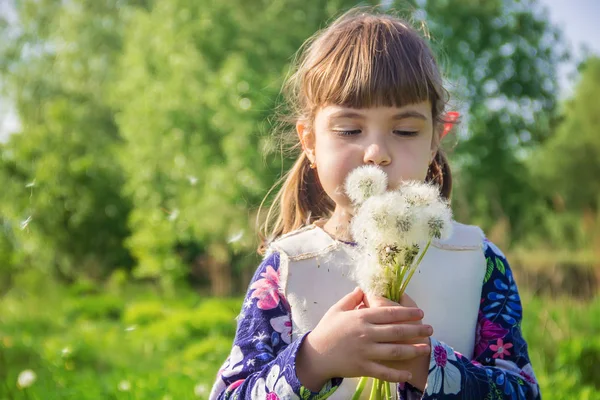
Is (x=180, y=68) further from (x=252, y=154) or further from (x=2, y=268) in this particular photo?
(x=2, y=268)

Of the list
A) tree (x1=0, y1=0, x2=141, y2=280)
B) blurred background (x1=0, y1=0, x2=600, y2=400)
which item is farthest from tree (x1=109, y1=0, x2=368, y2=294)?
tree (x1=0, y1=0, x2=141, y2=280)

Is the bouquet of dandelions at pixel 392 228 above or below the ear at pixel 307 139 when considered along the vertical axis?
below

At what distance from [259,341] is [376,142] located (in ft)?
2.09

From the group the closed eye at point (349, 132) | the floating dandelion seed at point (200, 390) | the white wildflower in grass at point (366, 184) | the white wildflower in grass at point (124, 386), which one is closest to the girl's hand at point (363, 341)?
the white wildflower in grass at point (366, 184)

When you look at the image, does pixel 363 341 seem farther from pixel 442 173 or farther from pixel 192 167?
pixel 192 167

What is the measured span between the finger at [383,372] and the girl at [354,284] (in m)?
0.09

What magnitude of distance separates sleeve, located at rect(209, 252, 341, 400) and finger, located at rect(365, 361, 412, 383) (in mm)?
256

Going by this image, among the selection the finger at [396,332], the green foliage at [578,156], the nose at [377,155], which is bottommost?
the green foliage at [578,156]

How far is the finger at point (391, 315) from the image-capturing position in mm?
1442

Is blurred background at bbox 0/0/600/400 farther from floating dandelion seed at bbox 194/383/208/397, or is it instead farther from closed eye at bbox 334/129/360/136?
closed eye at bbox 334/129/360/136

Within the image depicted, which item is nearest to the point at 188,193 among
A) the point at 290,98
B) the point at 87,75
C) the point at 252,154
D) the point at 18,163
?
the point at 252,154

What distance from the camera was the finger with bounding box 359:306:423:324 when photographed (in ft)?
4.73

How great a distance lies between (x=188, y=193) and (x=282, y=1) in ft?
17.5

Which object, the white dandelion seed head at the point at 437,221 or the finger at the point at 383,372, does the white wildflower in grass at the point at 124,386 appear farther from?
the white dandelion seed head at the point at 437,221
